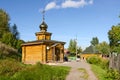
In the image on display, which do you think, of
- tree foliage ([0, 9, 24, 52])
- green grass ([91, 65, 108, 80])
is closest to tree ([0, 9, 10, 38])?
tree foliage ([0, 9, 24, 52])

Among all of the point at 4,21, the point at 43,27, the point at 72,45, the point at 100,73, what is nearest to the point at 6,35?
the point at 4,21

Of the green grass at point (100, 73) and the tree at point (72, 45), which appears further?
the tree at point (72, 45)

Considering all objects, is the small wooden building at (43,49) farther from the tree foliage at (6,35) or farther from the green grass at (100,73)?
the tree foliage at (6,35)

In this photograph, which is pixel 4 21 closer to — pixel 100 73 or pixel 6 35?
pixel 6 35

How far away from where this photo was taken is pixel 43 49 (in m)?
42.8

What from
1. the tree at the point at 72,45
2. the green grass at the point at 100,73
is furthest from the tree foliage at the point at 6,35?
the green grass at the point at 100,73

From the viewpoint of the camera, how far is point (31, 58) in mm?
45031

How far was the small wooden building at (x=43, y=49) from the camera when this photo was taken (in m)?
42.8

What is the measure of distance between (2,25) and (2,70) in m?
61.3

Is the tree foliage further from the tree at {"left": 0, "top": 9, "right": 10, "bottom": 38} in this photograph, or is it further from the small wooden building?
the small wooden building

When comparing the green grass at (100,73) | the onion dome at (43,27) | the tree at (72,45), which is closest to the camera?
the green grass at (100,73)

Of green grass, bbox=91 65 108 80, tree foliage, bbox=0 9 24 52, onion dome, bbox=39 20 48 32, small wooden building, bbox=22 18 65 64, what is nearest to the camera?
Result: green grass, bbox=91 65 108 80

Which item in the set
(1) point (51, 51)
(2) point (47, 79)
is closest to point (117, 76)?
(2) point (47, 79)

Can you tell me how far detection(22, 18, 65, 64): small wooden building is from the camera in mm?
42812
